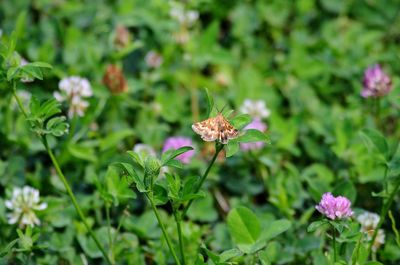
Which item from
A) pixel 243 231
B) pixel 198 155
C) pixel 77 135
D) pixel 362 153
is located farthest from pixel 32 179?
pixel 362 153

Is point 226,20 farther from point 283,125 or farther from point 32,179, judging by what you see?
point 32,179

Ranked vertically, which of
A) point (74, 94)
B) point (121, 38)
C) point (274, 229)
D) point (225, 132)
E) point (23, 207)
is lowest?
point (23, 207)

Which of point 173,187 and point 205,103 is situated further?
point 205,103

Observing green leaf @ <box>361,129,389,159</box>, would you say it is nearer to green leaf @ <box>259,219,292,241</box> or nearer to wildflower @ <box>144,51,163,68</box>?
green leaf @ <box>259,219,292,241</box>

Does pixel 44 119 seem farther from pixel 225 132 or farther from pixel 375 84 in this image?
pixel 375 84

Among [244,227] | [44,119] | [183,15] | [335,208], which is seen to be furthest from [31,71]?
[183,15]

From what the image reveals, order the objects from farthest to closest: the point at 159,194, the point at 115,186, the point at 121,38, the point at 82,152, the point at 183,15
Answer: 1. the point at 183,15
2. the point at 121,38
3. the point at 82,152
4. the point at 115,186
5. the point at 159,194

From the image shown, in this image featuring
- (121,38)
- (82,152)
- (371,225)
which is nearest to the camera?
(371,225)
